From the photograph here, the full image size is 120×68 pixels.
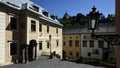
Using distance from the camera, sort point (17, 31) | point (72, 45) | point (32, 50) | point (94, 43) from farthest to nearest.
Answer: point (72, 45)
point (94, 43)
point (32, 50)
point (17, 31)

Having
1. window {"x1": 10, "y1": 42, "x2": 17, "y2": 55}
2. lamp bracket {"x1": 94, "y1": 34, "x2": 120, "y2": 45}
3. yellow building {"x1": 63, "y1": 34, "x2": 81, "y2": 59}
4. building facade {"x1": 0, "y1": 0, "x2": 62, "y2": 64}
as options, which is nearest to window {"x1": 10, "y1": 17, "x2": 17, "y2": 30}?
building facade {"x1": 0, "y1": 0, "x2": 62, "y2": 64}

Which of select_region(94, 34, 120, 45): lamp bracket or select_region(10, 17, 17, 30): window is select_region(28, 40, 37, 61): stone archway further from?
select_region(94, 34, 120, 45): lamp bracket

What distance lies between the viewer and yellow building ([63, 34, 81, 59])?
42.0m

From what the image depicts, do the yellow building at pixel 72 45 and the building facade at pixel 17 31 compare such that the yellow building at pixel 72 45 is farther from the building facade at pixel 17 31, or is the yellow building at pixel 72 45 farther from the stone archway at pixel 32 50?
the building facade at pixel 17 31

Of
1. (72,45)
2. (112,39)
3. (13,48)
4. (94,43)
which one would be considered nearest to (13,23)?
(13,48)

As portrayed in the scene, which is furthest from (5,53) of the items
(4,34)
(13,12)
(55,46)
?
(55,46)

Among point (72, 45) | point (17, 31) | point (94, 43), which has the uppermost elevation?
point (17, 31)

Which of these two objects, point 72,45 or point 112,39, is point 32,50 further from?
point 72,45

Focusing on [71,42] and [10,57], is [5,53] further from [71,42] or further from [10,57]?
[71,42]

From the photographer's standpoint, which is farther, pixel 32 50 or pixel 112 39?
pixel 32 50

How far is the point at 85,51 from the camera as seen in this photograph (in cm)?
4066

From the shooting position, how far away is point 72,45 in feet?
142

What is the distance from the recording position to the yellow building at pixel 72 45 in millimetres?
42031

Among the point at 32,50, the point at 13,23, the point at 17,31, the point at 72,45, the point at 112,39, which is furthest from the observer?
the point at 72,45
